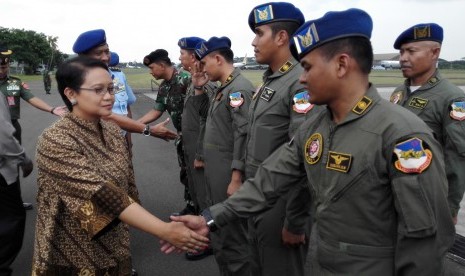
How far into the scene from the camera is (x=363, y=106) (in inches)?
62.2

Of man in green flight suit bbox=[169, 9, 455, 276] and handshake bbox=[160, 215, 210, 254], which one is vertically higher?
man in green flight suit bbox=[169, 9, 455, 276]

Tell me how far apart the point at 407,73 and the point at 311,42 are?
2.03 metres

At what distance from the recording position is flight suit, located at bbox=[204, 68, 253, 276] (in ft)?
10.3

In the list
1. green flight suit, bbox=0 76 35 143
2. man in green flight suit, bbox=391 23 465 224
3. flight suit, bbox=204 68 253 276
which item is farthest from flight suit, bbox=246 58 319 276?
green flight suit, bbox=0 76 35 143

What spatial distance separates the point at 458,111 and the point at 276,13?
5.06 ft

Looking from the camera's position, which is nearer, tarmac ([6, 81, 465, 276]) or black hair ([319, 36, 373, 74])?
black hair ([319, 36, 373, 74])

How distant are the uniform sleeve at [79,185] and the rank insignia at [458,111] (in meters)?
2.48

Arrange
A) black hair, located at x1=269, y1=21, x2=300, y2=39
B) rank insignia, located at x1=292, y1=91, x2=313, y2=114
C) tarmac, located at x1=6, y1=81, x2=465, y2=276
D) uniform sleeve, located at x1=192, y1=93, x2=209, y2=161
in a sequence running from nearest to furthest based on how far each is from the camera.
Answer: rank insignia, located at x1=292, y1=91, x2=313, y2=114 → black hair, located at x1=269, y1=21, x2=300, y2=39 → tarmac, located at x1=6, y1=81, x2=465, y2=276 → uniform sleeve, located at x1=192, y1=93, x2=209, y2=161

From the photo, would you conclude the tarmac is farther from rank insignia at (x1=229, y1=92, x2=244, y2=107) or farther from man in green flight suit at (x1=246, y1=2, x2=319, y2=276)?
rank insignia at (x1=229, y1=92, x2=244, y2=107)

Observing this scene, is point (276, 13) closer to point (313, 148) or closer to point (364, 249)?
point (313, 148)

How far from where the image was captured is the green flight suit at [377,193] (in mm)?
1383

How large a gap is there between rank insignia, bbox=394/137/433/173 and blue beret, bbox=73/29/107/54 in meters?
2.71

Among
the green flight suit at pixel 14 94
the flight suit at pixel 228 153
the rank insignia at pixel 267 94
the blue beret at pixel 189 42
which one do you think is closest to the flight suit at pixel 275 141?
the rank insignia at pixel 267 94

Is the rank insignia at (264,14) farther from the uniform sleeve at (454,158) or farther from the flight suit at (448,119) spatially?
the uniform sleeve at (454,158)
